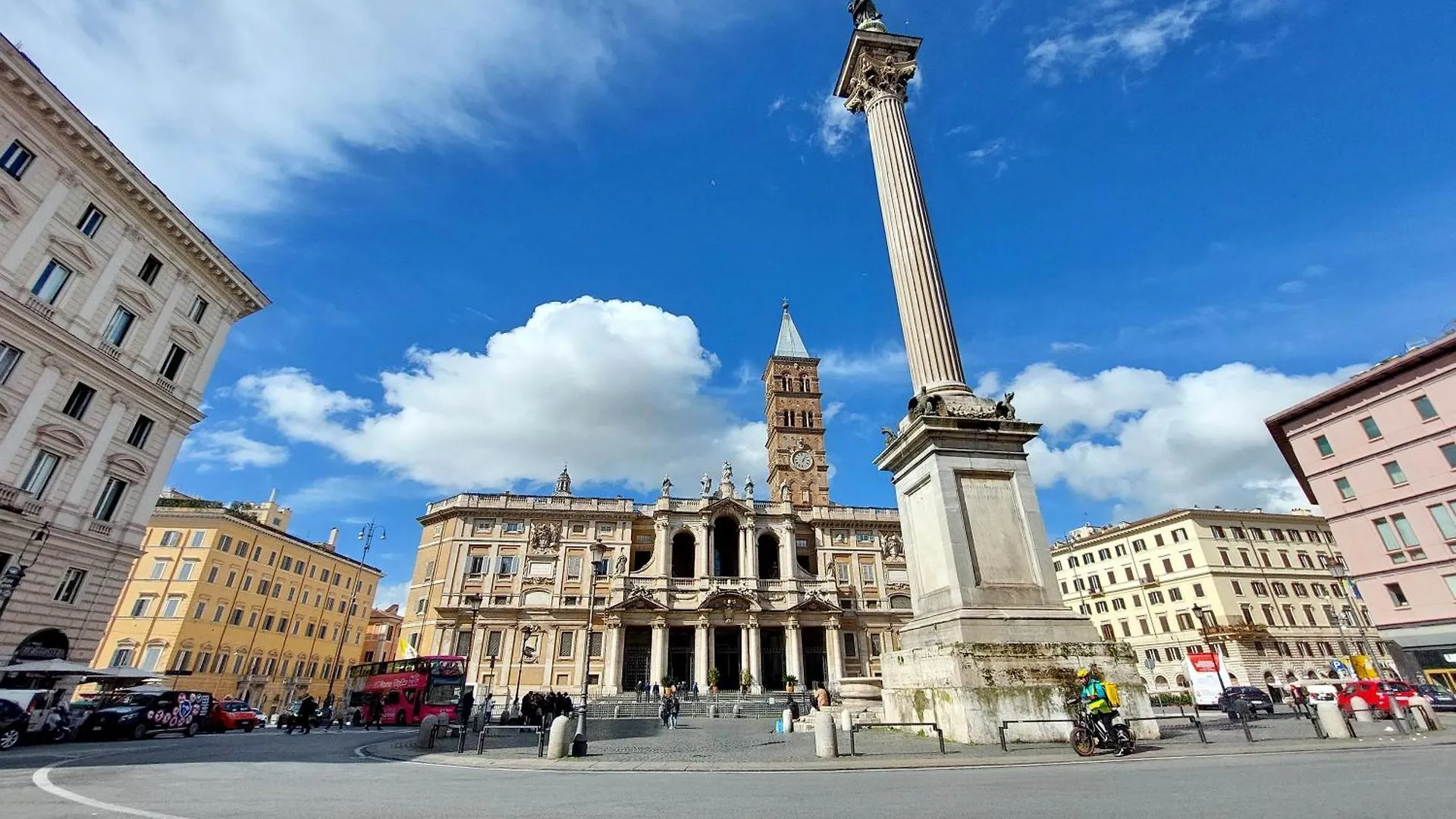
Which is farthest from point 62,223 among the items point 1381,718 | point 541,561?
point 1381,718

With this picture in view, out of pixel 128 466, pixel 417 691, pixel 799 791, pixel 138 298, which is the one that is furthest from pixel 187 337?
pixel 799 791

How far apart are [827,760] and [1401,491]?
36004 millimetres

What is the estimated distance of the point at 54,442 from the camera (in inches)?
867

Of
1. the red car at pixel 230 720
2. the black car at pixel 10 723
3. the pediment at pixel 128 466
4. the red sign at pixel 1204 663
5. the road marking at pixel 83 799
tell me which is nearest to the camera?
the road marking at pixel 83 799

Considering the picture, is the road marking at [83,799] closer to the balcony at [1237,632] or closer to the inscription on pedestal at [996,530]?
the inscription on pedestal at [996,530]

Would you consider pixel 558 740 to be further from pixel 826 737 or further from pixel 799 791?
pixel 799 791

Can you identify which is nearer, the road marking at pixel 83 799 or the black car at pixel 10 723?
the road marking at pixel 83 799

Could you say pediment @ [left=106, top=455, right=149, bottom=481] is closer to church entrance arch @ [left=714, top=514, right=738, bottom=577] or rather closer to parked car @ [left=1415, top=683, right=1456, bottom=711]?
church entrance arch @ [left=714, top=514, right=738, bottom=577]

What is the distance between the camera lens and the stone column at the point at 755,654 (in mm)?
47250

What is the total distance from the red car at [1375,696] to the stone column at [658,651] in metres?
37.6

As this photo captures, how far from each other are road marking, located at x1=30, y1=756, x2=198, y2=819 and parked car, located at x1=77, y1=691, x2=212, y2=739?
1253cm

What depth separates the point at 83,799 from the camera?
7172 millimetres

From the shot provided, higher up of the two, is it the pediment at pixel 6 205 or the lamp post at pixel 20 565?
the pediment at pixel 6 205

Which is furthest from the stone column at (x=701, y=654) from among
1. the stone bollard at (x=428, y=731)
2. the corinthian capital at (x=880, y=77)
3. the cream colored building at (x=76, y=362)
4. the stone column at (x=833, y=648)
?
the corinthian capital at (x=880, y=77)
